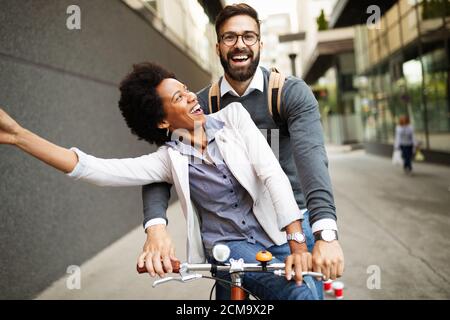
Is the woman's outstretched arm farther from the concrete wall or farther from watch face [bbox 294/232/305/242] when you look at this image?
the concrete wall

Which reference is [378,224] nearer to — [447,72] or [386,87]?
[447,72]

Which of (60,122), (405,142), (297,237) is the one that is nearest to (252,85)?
(297,237)

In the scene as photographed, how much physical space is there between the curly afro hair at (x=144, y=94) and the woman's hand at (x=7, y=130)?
0.42m

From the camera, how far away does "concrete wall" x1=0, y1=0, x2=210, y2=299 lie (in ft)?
13.0

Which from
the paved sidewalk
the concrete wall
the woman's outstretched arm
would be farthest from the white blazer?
the concrete wall

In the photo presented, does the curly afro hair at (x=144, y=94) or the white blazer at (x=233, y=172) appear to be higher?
the curly afro hair at (x=144, y=94)

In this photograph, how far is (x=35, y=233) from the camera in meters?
4.26

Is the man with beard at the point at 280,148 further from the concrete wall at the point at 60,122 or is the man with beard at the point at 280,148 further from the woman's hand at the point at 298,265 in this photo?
the concrete wall at the point at 60,122

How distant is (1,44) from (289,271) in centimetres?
363

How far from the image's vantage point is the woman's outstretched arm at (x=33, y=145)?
1.28m

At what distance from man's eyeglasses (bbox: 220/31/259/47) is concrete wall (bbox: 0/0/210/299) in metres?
3.09

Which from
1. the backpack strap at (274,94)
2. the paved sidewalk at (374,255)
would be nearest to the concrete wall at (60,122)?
the paved sidewalk at (374,255)

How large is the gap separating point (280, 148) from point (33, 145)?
95 cm

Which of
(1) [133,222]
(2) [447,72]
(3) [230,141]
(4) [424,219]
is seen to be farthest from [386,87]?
(3) [230,141]
